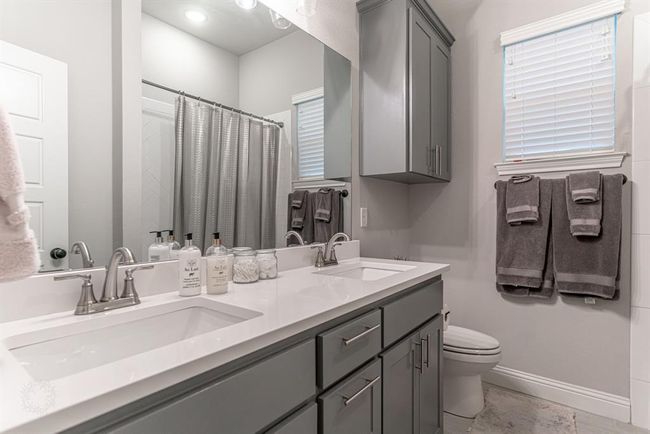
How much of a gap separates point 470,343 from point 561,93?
1.65 metres

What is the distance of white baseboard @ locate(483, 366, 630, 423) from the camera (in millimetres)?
1921

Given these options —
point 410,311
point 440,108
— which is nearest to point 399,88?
point 440,108

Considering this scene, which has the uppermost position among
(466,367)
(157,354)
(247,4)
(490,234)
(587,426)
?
(247,4)

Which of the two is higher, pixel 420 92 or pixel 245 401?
pixel 420 92

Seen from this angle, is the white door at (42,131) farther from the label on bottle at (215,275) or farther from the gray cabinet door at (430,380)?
the gray cabinet door at (430,380)

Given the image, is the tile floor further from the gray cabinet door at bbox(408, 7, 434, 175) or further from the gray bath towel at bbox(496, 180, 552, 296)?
the gray cabinet door at bbox(408, 7, 434, 175)

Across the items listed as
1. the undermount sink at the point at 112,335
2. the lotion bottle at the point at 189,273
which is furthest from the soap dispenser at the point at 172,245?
the undermount sink at the point at 112,335

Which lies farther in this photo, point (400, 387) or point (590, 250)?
point (590, 250)

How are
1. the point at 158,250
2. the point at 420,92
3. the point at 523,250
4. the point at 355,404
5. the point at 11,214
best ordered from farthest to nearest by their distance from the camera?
the point at 523,250, the point at 420,92, the point at 158,250, the point at 355,404, the point at 11,214

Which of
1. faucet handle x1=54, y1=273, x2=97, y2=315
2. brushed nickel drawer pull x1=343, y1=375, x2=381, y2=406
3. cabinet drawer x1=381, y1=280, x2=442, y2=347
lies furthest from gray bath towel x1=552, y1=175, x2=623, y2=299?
faucet handle x1=54, y1=273, x2=97, y2=315

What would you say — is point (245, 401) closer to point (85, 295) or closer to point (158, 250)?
point (85, 295)

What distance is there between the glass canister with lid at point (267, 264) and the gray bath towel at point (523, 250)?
1612mm

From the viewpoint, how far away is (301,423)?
2.70 ft

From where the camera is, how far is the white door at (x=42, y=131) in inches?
33.8
